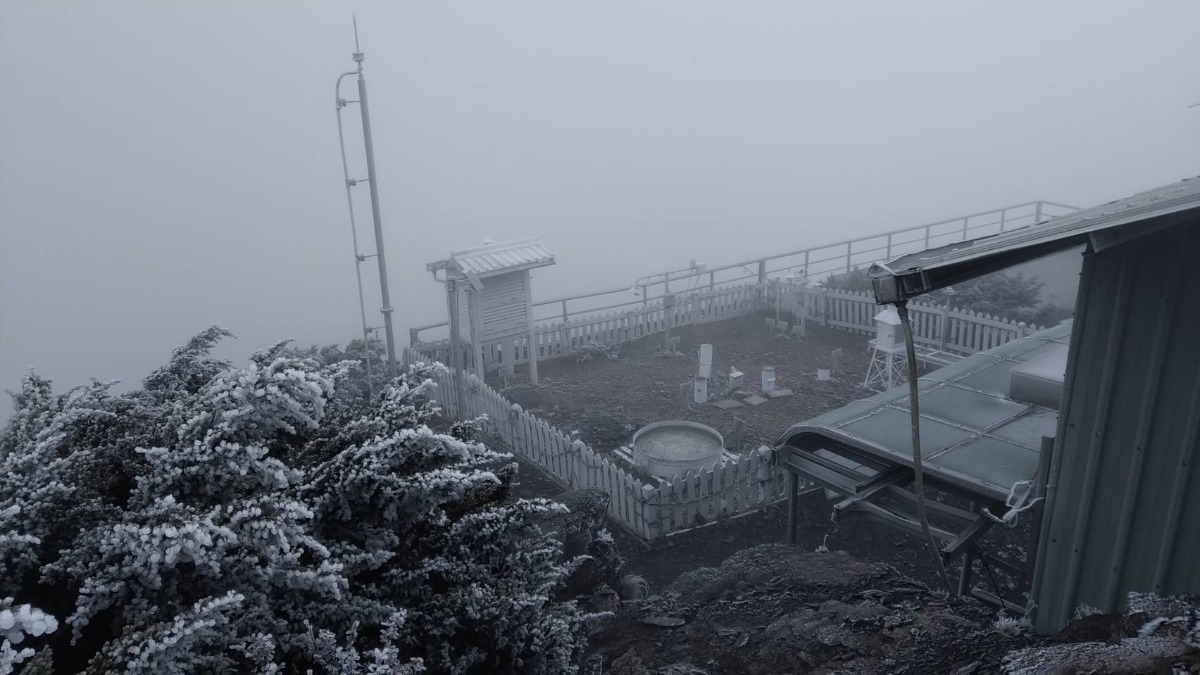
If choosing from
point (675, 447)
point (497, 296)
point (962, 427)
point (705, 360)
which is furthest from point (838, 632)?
point (497, 296)

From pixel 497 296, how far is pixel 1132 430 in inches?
377

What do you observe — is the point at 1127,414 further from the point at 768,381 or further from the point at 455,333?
the point at 768,381

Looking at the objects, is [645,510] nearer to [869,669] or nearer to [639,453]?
[639,453]

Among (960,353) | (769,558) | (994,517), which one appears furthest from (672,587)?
(960,353)

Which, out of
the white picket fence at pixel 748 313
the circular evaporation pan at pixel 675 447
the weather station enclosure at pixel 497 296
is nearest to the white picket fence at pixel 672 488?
the circular evaporation pan at pixel 675 447

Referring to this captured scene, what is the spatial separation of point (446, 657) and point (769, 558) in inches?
140

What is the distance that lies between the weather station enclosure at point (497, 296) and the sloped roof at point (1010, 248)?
8834 mm

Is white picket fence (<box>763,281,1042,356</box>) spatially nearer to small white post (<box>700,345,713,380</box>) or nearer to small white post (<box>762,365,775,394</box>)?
small white post (<box>762,365,775,394</box>)

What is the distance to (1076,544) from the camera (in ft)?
16.2

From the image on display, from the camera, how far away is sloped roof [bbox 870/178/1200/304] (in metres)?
3.47

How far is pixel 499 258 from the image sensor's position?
40.7 feet

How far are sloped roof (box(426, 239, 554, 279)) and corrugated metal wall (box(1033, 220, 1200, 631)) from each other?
848cm

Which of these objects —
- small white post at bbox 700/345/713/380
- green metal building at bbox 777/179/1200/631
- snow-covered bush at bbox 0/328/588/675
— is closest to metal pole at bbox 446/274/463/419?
small white post at bbox 700/345/713/380

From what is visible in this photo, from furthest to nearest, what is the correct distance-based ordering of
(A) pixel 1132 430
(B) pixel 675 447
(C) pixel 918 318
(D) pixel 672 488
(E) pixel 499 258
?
(C) pixel 918 318
(E) pixel 499 258
(B) pixel 675 447
(D) pixel 672 488
(A) pixel 1132 430
